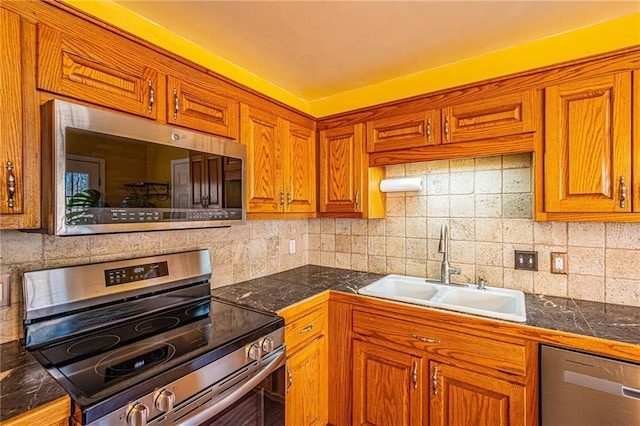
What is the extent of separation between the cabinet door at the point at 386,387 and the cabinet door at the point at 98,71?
1651 mm

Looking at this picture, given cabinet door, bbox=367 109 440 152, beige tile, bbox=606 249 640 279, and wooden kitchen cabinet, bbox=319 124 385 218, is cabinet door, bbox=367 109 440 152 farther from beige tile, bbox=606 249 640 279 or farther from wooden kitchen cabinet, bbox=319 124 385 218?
beige tile, bbox=606 249 640 279

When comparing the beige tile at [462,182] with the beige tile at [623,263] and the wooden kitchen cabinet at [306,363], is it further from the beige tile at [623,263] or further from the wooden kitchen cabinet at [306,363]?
the wooden kitchen cabinet at [306,363]

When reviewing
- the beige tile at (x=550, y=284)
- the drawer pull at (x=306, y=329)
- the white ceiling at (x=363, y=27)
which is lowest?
the drawer pull at (x=306, y=329)

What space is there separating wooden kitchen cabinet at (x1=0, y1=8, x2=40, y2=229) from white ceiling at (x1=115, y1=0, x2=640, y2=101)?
55cm

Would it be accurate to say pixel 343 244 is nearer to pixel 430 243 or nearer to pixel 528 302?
pixel 430 243

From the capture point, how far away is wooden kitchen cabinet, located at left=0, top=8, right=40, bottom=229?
951mm

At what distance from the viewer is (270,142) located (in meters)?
1.89

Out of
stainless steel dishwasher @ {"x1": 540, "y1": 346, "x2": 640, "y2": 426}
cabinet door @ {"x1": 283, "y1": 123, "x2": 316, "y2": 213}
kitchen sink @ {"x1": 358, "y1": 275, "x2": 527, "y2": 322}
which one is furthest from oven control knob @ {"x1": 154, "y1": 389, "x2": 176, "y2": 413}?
stainless steel dishwasher @ {"x1": 540, "y1": 346, "x2": 640, "y2": 426}

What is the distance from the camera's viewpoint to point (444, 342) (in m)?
1.49

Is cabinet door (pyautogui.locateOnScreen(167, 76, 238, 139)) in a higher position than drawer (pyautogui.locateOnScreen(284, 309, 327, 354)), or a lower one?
higher

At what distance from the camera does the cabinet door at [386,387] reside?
5.14 ft

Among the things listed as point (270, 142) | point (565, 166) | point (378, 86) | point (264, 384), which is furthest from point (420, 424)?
point (378, 86)

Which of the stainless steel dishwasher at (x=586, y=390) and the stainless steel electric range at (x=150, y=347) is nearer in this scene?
the stainless steel electric range at (x=150, y=347)

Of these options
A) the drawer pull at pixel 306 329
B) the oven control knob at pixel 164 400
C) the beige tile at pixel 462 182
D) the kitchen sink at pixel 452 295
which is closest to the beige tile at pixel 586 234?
the kitchen sink at pixel 452 295
